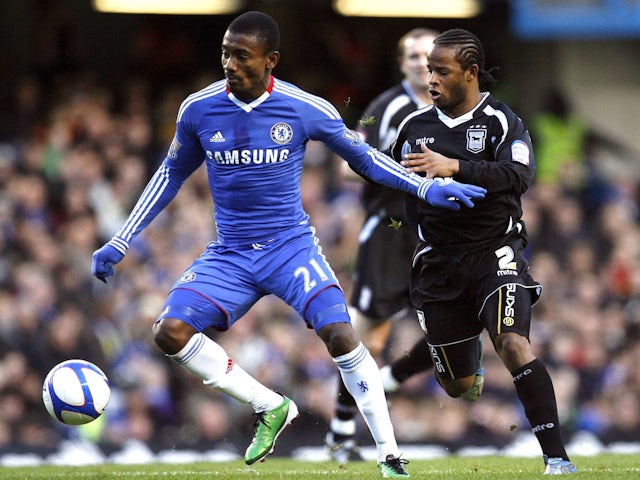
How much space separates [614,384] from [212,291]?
844 cm

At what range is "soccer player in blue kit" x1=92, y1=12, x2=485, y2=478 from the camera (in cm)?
773

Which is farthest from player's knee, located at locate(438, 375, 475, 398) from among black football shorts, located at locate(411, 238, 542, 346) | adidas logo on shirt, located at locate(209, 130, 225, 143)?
adidas logo on shirt, located at locate(209, 130, 225, 143)

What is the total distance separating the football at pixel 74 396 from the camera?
26.2 feet

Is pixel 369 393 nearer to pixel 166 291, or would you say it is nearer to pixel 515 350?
pixel 515 350

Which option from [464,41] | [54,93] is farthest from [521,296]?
[54,93]

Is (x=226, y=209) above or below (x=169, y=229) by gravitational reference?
above

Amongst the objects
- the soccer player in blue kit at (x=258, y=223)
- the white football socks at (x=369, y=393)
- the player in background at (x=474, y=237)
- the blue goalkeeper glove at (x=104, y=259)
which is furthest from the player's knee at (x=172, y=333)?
the player in background at (x=474, y=237)

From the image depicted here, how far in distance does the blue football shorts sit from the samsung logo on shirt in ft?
1.57

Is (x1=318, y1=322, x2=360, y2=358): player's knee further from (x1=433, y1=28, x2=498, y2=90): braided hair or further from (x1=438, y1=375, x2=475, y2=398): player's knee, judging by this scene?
(x1=433, y1=28, x2=498, y2=90): braided hair

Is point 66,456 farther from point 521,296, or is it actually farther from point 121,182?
point 521,296

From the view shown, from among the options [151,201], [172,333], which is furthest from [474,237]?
[151,201]

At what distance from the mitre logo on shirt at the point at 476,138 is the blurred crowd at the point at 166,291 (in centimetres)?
A: 579

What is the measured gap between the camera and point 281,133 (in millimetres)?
7895

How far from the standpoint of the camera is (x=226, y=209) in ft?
26.5
